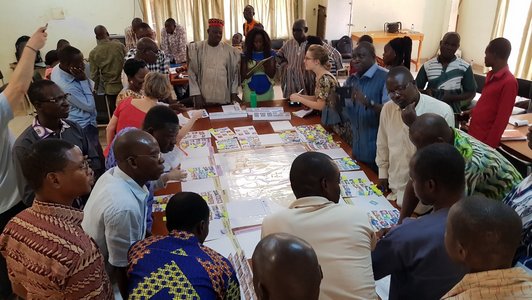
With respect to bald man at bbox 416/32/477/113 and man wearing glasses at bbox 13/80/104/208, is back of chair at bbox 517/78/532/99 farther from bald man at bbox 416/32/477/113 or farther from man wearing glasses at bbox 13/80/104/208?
man wearing glasses at bbox 13/80/104/208

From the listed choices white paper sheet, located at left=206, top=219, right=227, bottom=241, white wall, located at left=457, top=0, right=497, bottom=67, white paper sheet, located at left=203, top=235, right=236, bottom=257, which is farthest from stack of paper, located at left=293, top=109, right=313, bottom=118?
white wall, located at left=457, top=0, right=497, bottom=67

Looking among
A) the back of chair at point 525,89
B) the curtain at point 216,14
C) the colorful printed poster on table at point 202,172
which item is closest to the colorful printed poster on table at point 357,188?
the colorful printed poster on table at point 202,172

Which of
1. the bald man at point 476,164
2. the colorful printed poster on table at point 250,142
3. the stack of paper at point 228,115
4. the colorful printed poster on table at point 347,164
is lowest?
the colorful printed poster on table at point 347,164

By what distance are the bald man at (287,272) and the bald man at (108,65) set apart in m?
4.44

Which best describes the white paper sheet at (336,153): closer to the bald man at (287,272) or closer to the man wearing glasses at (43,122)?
the man wearing glasses at (43,122)

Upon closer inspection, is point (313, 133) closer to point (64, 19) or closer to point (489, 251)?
point (489, 251)

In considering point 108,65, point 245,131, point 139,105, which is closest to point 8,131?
point 139,105

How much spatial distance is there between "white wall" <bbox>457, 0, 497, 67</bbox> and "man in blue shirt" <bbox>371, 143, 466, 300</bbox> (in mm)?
7521

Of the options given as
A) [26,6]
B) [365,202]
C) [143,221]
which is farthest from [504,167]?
[26,6]

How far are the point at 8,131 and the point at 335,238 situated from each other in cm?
188

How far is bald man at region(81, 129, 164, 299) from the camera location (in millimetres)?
1548

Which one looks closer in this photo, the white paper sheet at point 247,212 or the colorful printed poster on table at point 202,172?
the white paper sheet at point 247,212

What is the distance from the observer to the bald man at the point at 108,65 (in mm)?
4809

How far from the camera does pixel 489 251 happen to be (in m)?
1.03
